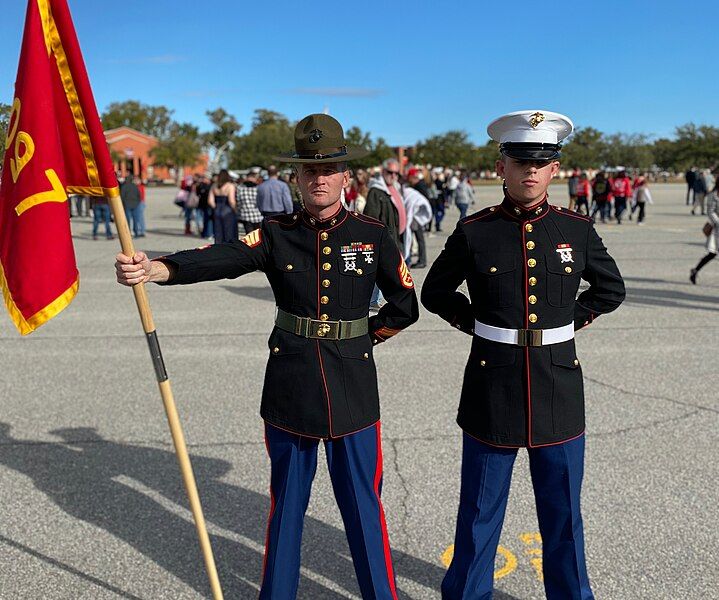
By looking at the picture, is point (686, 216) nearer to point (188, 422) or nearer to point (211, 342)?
point (211, 342)

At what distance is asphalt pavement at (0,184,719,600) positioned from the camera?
337cm

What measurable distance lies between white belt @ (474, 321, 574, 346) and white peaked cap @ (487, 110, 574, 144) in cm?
69

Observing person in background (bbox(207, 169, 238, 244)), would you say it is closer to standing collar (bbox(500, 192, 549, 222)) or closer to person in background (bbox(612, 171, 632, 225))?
standing collar (bbox(500, 192, 549, 222))

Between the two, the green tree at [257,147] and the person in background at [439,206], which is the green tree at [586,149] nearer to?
the green tree at [257,147]

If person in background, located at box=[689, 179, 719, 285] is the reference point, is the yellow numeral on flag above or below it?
above

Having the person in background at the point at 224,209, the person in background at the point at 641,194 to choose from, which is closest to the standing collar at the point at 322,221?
the person in background at the point at 224,209

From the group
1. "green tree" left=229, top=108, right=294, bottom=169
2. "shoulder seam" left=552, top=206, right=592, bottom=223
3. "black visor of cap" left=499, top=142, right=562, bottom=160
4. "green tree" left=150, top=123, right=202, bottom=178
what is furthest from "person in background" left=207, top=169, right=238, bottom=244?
"green tree" left=150, top=123, right=202, bottom=178

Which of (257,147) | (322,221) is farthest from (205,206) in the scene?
(257,147)

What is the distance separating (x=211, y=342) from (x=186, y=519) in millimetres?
3766

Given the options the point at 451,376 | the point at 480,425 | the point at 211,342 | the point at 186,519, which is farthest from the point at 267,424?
the point at 211,342

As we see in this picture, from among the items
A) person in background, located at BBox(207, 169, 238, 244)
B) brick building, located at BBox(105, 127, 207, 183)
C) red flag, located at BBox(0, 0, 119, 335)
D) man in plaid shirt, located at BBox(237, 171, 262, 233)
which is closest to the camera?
red flag, located at BBox(0, 0, 119, 335)

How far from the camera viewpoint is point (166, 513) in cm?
394

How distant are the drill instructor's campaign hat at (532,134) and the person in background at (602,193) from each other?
1945 cm

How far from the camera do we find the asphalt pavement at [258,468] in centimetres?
337
